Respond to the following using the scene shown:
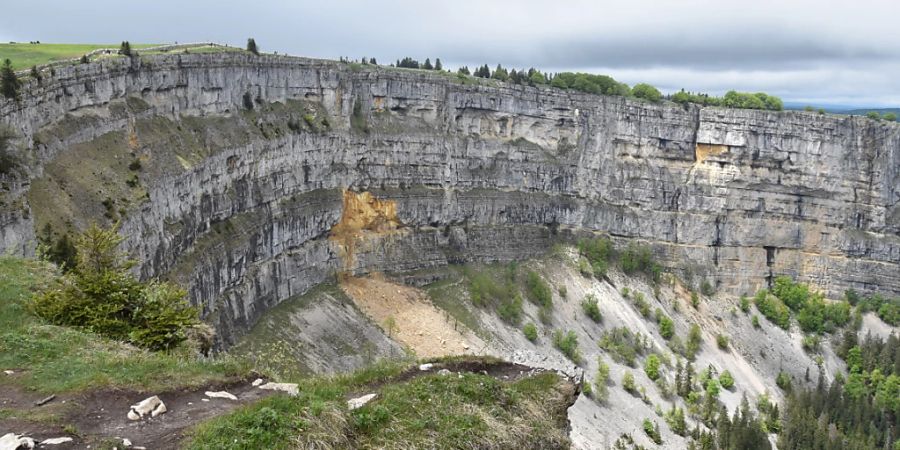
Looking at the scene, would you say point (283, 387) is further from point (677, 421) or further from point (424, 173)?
point (424, 173)

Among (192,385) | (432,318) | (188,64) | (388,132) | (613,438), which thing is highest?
(188,64)

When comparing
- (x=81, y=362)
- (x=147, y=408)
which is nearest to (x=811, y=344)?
(x=147, y=408)

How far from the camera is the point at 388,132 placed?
87000mm

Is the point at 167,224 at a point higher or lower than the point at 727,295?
higher

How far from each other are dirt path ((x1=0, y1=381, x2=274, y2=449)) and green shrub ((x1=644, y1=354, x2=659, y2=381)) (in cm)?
6459

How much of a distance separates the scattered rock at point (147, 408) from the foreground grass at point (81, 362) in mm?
1133

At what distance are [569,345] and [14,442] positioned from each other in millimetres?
65634

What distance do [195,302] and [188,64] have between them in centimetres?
2169

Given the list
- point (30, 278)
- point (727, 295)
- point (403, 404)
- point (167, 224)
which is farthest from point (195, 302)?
point (727, 295)

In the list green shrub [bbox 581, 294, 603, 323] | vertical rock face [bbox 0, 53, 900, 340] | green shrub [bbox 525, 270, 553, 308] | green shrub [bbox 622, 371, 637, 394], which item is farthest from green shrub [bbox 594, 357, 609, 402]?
vertical rock face [bbox 0, 53, 900, 340]

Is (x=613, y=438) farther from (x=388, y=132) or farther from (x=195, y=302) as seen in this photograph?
(x=388, y=132)

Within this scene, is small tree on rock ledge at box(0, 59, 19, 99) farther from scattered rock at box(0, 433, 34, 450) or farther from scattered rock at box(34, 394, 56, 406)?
scattered rock at box(0, 433, 34, 450)

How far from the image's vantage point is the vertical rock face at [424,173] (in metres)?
52.1

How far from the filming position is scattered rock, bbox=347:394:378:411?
65.5ft
